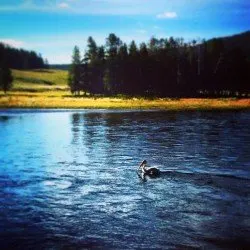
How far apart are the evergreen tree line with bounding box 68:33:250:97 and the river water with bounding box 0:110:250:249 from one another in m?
84.9

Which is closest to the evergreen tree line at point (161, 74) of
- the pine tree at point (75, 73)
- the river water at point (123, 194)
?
the pine tree at point (75, 73)

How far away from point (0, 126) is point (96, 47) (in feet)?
297

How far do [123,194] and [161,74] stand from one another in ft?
346

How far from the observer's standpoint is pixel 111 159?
3127 centimetres

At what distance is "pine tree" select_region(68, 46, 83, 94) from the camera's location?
129625 millimetres

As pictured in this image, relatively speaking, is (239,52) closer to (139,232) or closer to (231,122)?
(231,122)

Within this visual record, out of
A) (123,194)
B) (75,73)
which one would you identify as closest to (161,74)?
(75,73)

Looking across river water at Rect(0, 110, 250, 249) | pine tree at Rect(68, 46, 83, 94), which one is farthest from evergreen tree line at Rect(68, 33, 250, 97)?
river water at Rect(0, 110, 250, 249)

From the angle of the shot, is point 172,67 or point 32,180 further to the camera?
point 172,67

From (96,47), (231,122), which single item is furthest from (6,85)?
(231,122)

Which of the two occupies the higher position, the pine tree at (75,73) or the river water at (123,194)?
the pine tree at (75,73)

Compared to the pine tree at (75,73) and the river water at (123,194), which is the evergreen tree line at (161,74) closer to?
the pine tree at (75,73)

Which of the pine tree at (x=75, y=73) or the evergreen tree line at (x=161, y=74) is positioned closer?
the evergreen tree line at (x=161, y=74)

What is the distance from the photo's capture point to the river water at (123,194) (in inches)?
601
